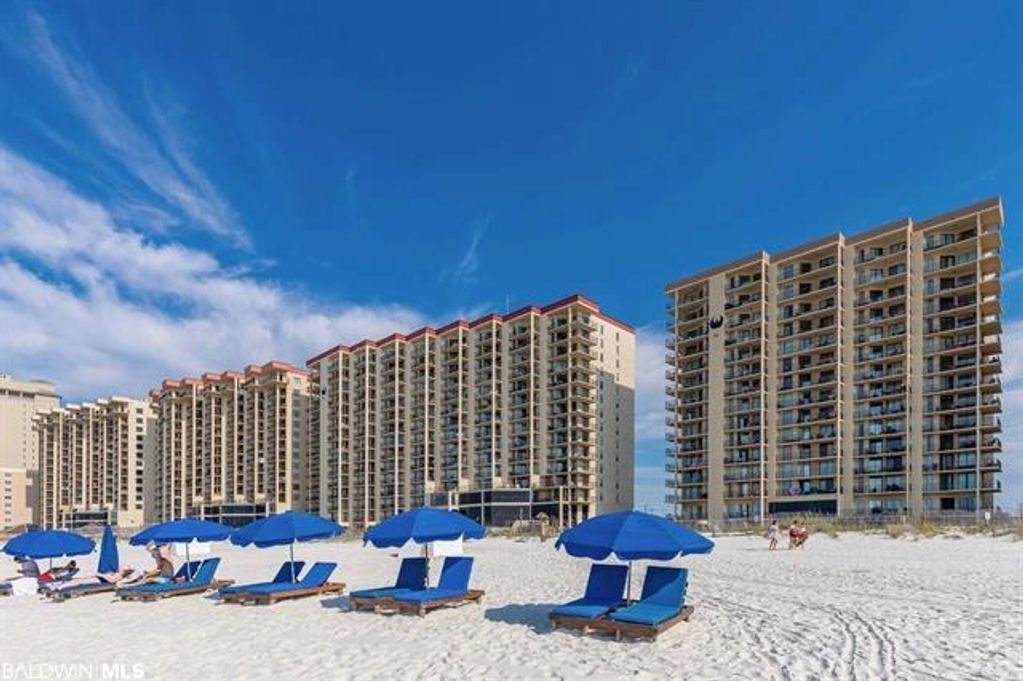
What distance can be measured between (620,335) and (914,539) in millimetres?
57542

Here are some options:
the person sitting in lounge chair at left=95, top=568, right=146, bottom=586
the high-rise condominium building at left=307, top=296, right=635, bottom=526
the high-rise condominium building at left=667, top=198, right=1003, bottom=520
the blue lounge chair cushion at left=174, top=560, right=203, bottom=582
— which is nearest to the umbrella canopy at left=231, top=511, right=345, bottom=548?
the blue lounge chair cushion at left=174, top=560, right=203, bottom=582

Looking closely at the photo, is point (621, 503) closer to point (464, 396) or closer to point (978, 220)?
point (464, 396)

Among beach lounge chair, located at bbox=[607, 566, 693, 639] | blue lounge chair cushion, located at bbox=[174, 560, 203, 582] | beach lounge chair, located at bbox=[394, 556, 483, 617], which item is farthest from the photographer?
blue lounge chair cushion, located at bbox=[174, 560, 203, 582]

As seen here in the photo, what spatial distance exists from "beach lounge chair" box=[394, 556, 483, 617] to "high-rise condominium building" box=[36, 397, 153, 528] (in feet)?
412

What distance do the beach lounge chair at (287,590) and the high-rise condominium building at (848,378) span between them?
54265mm

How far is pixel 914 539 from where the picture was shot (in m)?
31.5

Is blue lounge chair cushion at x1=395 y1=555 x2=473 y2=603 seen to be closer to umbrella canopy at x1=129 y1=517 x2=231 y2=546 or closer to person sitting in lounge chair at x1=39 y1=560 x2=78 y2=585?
umbrella canopy at x1=129 y1=517 x2=231 y2=546

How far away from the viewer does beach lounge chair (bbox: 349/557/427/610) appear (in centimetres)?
1323

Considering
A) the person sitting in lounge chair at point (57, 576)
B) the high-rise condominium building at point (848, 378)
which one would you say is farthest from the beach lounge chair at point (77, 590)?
the high-rise condominium building at point (848, 378)

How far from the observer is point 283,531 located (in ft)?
49.2

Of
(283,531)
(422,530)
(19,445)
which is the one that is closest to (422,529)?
(422,530)

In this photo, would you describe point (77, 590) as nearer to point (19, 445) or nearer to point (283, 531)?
point (283, 531)

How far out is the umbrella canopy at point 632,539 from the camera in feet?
34.0

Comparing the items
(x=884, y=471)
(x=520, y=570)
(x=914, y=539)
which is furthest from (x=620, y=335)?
(x=520, y=570)
